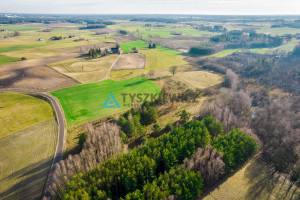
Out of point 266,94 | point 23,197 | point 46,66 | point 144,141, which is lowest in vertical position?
point 23,197

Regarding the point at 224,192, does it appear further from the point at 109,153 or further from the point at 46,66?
the point at 46,66

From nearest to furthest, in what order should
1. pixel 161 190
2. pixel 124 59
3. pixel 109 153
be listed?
pixel 161 190 → pixel 109 153 → pixel 124 59

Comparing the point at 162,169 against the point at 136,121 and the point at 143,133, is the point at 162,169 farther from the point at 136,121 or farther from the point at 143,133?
the point at 136,121

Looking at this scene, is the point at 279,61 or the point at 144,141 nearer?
the point at 144,141

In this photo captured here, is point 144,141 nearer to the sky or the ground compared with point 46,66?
nearer to the ground

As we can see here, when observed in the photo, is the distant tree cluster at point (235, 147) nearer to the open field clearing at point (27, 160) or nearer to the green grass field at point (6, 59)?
the open field clearing at point (27, 160)

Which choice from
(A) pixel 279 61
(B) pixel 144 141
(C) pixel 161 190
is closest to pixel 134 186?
(C) pixel 161 190
